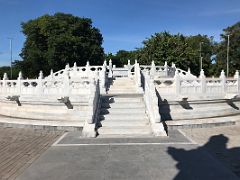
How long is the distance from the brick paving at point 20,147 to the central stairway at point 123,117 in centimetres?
203

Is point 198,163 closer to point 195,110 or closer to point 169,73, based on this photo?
point 195,110

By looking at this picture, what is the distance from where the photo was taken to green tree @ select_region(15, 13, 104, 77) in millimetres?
52531

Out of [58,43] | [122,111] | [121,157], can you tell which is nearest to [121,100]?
[122,111]

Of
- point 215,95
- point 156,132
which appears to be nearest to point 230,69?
point 215,95

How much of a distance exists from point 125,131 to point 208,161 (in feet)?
15.2

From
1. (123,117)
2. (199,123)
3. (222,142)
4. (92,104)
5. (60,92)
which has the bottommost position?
(222,142)

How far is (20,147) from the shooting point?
10969mm

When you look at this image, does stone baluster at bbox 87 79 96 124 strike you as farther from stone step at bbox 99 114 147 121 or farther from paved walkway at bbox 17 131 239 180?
paved walkway at bbox 17 131 239 180

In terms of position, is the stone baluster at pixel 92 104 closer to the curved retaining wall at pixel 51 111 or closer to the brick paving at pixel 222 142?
the curved retaining wall at pixel 51 111

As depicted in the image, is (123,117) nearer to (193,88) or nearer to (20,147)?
(193,88)

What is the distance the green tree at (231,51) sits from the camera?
67000 mm

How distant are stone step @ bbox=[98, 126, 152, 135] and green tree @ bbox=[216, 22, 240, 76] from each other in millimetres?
57982

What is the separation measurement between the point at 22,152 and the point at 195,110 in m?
8.96

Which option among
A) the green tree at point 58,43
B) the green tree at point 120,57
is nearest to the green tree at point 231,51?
the green tree at point 120,57
